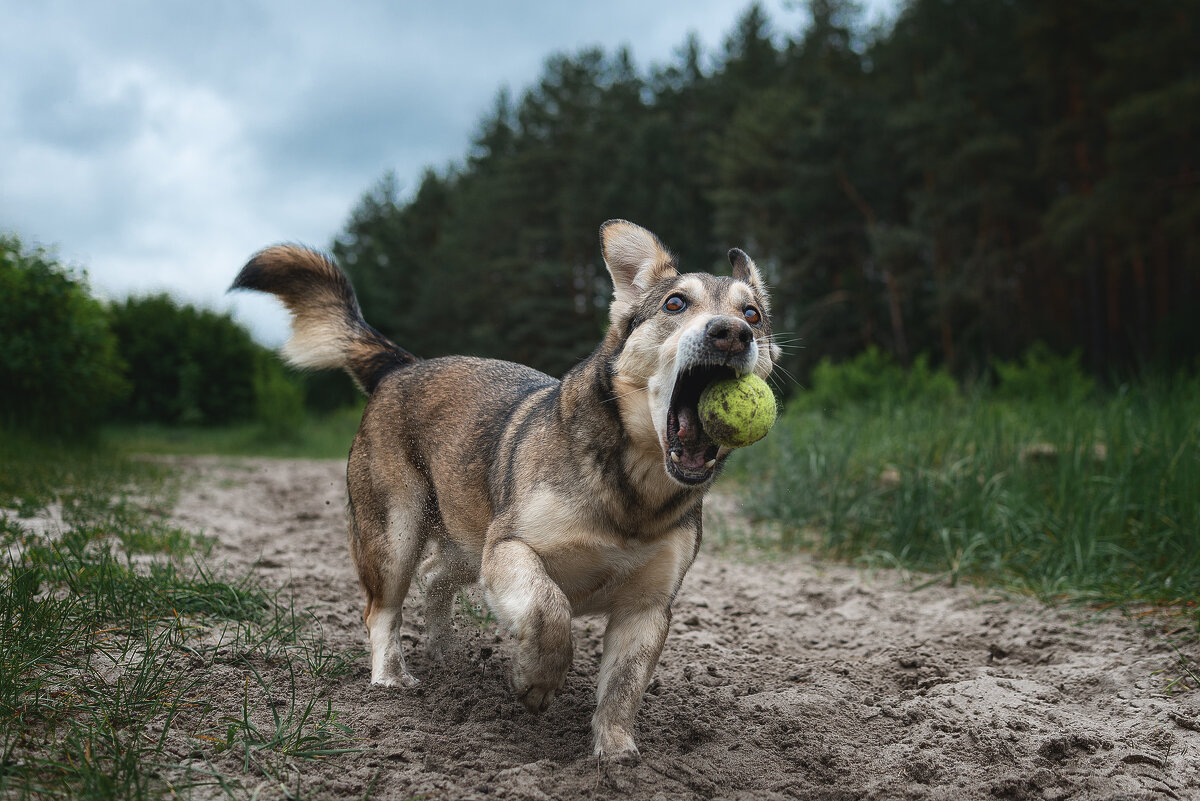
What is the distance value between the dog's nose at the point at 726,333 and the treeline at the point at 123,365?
29.7 ft

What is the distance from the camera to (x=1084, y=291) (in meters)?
26.1

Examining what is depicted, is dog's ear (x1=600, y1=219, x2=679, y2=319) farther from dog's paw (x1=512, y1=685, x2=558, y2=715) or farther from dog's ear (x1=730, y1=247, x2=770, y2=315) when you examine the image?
dog's paw (x1=512, y1=685, x2=558, y2=715)

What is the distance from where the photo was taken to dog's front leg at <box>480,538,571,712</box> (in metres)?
2.89

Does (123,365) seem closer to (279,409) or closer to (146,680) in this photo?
(279,409)

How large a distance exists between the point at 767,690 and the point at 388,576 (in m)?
1.83

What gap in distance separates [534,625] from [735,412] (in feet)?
3.27

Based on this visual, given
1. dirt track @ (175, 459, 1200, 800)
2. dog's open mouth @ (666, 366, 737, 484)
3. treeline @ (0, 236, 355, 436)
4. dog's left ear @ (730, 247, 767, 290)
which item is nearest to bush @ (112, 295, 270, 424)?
treeline @ (0, 236, 355, 436)

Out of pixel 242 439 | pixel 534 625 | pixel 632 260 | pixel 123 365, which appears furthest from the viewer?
pixel 242 439

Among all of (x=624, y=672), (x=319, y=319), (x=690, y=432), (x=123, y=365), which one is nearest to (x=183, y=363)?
(x=123, y=365)

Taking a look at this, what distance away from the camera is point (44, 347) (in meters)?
9.73

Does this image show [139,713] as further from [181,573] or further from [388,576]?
[181,573]

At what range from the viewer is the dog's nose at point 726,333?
9.75ft

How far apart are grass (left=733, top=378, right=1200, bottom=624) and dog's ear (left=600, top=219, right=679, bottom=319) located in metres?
3.28

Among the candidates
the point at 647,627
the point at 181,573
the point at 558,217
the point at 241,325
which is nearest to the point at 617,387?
the point at 647,627
